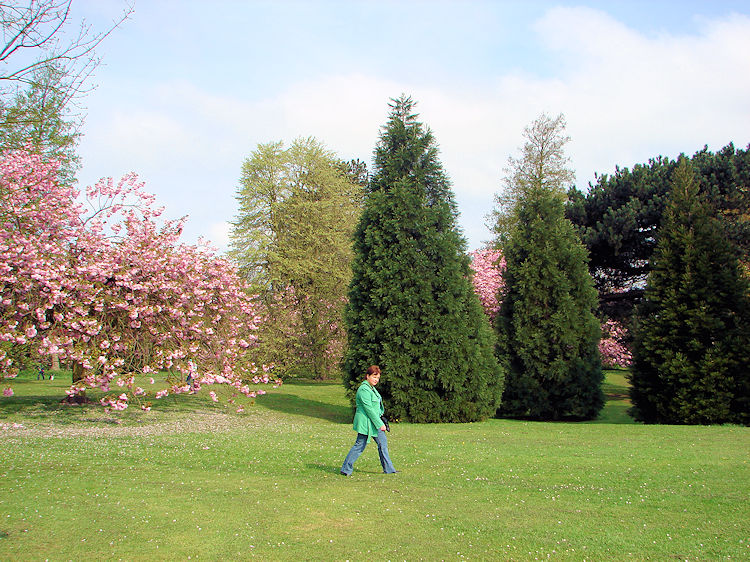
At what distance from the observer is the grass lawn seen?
240 inches

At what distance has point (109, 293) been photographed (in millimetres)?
16141

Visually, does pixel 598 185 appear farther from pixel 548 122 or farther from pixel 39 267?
pixel 39 267

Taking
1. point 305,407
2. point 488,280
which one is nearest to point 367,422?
point 305,407

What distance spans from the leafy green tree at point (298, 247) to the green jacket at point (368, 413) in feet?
85.0

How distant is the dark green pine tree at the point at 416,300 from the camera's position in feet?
59.7

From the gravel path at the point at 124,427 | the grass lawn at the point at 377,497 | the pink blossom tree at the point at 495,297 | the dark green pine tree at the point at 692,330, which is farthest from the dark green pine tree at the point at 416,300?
the pink blossom tree at the point at 495,297

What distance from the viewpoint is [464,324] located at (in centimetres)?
1862

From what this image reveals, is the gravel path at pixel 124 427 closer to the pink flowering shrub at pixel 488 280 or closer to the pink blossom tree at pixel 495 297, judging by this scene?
the pink blossom tree at pixel 495 297

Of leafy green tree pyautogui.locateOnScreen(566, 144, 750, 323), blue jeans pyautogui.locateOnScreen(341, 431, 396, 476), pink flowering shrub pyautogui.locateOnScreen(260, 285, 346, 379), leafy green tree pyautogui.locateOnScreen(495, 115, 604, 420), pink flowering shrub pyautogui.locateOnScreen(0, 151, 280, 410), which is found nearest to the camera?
blue jeans pyautogui.locateOnScreen(341, 431, 396, 476)

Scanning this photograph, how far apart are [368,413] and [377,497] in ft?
5.18

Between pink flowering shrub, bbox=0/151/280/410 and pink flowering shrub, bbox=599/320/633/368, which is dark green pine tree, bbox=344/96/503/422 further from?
pink flowering shrub, bbox=599/320/633/368

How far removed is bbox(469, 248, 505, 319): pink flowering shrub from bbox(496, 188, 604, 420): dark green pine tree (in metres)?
7.96

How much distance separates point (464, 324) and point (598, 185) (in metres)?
13.9

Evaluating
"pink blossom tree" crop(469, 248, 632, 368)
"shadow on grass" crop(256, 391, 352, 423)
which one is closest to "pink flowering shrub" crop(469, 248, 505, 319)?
"pink blossom tree" crop(469, 248, 632, 368)
